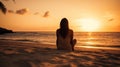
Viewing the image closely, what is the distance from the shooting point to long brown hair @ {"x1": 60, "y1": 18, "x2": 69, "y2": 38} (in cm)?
762

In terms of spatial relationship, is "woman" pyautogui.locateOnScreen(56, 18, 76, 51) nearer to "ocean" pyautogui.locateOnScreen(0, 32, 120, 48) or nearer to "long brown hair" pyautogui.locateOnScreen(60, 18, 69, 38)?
"long brown hair" pyautogui.locateOnScreen(60, 18, 69, 38)

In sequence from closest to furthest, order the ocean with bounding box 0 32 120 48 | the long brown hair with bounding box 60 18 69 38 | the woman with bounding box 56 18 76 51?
the long brown hair with bounding box 60 18 69 38 → the woman with bounding box 56 18 76 51 → the ocean with bounding box 0 32 120 48

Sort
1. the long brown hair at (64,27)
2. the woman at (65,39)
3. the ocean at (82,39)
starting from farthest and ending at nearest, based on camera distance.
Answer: the ocean at (82,39) → the woman at (65,39) → the long brown hair at (64,27)

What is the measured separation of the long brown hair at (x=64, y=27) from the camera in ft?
25.0

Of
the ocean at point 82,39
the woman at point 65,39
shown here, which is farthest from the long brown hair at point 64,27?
the ocean at point 82,39

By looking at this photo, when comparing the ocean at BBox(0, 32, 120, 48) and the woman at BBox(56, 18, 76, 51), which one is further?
the ocean at BBox(0, 32, 120, 48)

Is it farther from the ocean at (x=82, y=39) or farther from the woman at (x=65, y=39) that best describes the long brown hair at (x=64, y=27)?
the ocean at (x=82, y=39)

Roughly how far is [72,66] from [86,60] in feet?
2.82

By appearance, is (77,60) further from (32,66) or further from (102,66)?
(32,66)

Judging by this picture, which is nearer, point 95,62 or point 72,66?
point 72,66

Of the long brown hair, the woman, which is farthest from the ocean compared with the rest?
the long brown hair

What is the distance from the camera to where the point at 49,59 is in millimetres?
5734

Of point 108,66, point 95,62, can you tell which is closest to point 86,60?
point 95,62

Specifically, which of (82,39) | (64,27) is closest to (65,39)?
(64,27)
